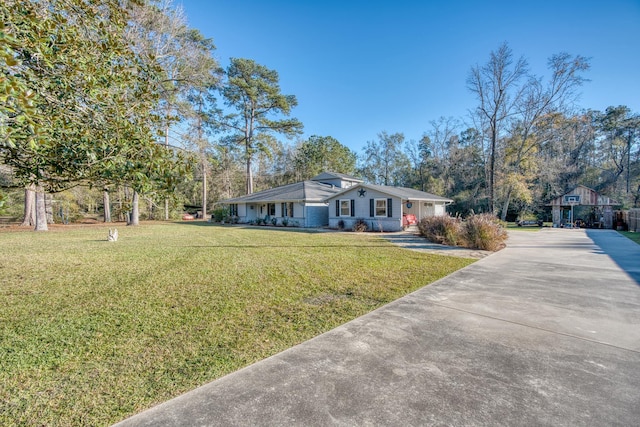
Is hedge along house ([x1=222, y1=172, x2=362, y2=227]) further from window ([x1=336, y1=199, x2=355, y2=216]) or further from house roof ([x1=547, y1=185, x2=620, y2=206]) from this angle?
house roof ([x1=547, y1=185, x2=620, y2=206])

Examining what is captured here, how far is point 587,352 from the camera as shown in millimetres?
3211

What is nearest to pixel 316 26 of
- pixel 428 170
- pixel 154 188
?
pixel 154 188

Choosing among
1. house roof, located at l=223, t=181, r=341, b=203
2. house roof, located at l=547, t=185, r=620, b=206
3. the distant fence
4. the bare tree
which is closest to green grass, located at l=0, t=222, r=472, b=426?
house roof, located at l=223, t=181, r=341, b=203

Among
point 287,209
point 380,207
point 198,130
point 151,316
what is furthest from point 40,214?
point 380,207

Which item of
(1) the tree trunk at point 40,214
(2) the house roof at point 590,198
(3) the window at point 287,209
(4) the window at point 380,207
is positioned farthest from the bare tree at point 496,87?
(1) the tree trunk at point 40,214

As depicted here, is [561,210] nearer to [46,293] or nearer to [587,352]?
[587,352]

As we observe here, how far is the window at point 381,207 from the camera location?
18.6 metres

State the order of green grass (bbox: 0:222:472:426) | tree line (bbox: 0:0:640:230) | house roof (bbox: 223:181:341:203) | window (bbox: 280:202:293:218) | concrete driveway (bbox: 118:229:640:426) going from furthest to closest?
window (bbox: 280:202:293:218), house roof (bbox: 223:181:341:203), tree line (bbox: 0:0:640:230), green grass (bbox: 0:222:472:426), concrete driveway (bbox: 118:229:640:426)

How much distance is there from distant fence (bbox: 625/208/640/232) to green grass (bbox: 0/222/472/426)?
55.8 feet

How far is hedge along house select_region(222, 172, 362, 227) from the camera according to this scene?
866 inches

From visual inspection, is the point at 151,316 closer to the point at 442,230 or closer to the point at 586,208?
the point at 442,230

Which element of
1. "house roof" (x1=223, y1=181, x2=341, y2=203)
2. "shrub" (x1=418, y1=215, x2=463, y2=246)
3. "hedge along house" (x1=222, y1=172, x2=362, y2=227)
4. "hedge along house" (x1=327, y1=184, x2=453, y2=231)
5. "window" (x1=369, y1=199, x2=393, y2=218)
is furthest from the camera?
"hedge along house" (x1=222, y1=172, x2=362, y2=227)

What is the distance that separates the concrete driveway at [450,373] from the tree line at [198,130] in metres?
2.30

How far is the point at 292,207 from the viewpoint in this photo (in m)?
23.0
